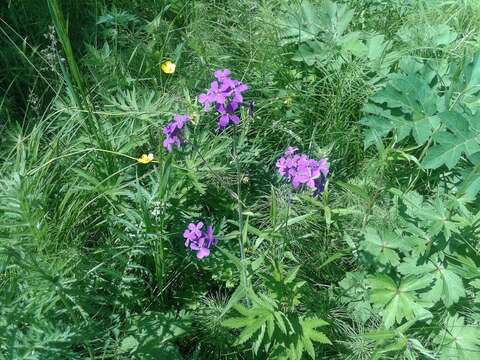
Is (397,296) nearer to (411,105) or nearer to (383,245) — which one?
(383,245)

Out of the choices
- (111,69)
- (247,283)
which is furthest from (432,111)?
(111,69)

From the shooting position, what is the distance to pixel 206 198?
194 centimetres

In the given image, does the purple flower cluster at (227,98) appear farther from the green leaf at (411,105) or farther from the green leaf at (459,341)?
the green leaf at (459,341)

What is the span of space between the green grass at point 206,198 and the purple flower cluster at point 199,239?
0.07 meters

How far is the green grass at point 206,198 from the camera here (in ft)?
5.22

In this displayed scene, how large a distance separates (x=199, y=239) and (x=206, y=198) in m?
0.31

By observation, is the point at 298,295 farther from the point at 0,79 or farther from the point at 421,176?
the point at 0,79

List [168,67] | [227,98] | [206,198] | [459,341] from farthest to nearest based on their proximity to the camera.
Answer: [168,67]
[206,198]
[459,341]
[227,98]

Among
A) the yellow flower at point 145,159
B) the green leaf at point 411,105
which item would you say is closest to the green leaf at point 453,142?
the green leaf at point 411,105

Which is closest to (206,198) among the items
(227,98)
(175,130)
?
(175,130)

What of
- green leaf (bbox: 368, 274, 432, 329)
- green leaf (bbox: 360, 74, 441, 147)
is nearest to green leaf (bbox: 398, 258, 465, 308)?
green leaf (bbox: 368, 274, 432, 329)

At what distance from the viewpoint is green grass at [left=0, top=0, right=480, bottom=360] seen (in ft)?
5.22

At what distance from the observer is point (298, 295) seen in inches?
64.0

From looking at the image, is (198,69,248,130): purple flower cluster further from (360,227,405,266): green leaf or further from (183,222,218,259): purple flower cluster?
(360,227,405,266): green leaf
